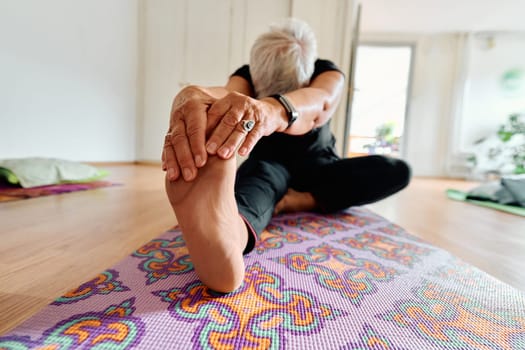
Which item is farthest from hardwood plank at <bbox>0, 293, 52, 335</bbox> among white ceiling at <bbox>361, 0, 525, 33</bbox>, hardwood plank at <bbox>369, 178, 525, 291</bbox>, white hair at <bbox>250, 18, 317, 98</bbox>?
white ceiling at <bbox>361, 0, 525, 33</bbox>

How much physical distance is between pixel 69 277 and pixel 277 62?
0.82 meters

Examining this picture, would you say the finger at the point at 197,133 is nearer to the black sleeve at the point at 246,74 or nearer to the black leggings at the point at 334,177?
the black leggings at the point at 334,177

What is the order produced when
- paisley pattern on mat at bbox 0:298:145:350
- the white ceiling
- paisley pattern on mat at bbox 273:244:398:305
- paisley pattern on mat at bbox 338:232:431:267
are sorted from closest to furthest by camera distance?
paisley pattern on mat at bbox 0:298:145:350 → paisley pattern on mat at bbox 273:244:398:305 → paisley pattern on mat at bbox 338:232:431:267 → the white ceiling

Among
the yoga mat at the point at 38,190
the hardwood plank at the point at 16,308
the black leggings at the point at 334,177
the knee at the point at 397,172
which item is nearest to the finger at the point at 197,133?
the hardwood plank at the point at 16,308

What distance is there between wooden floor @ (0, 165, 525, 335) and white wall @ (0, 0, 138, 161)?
3.86 ft

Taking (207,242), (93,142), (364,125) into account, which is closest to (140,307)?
(207,242)

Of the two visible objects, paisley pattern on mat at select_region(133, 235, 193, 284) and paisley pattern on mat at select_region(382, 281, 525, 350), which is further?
paisley pattern on mat at select_region(133, 235, 193, 284)

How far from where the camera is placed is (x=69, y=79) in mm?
2668

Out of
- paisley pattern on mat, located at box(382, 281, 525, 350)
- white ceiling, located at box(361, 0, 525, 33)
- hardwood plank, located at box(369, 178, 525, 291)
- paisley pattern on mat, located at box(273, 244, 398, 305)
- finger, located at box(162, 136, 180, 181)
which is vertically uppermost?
white ceiling, located at box(361, 0, 525, 33)

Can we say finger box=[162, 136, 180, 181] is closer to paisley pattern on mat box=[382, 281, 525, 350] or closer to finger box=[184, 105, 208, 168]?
finger box=[184, 105, 208, 168]

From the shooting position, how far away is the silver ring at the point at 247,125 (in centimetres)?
Result: 52

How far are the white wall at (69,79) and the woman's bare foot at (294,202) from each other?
6.83 ft

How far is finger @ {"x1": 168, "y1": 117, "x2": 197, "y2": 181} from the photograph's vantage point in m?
0.49

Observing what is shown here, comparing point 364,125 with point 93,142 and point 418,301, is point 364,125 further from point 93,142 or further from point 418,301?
point 418,301
